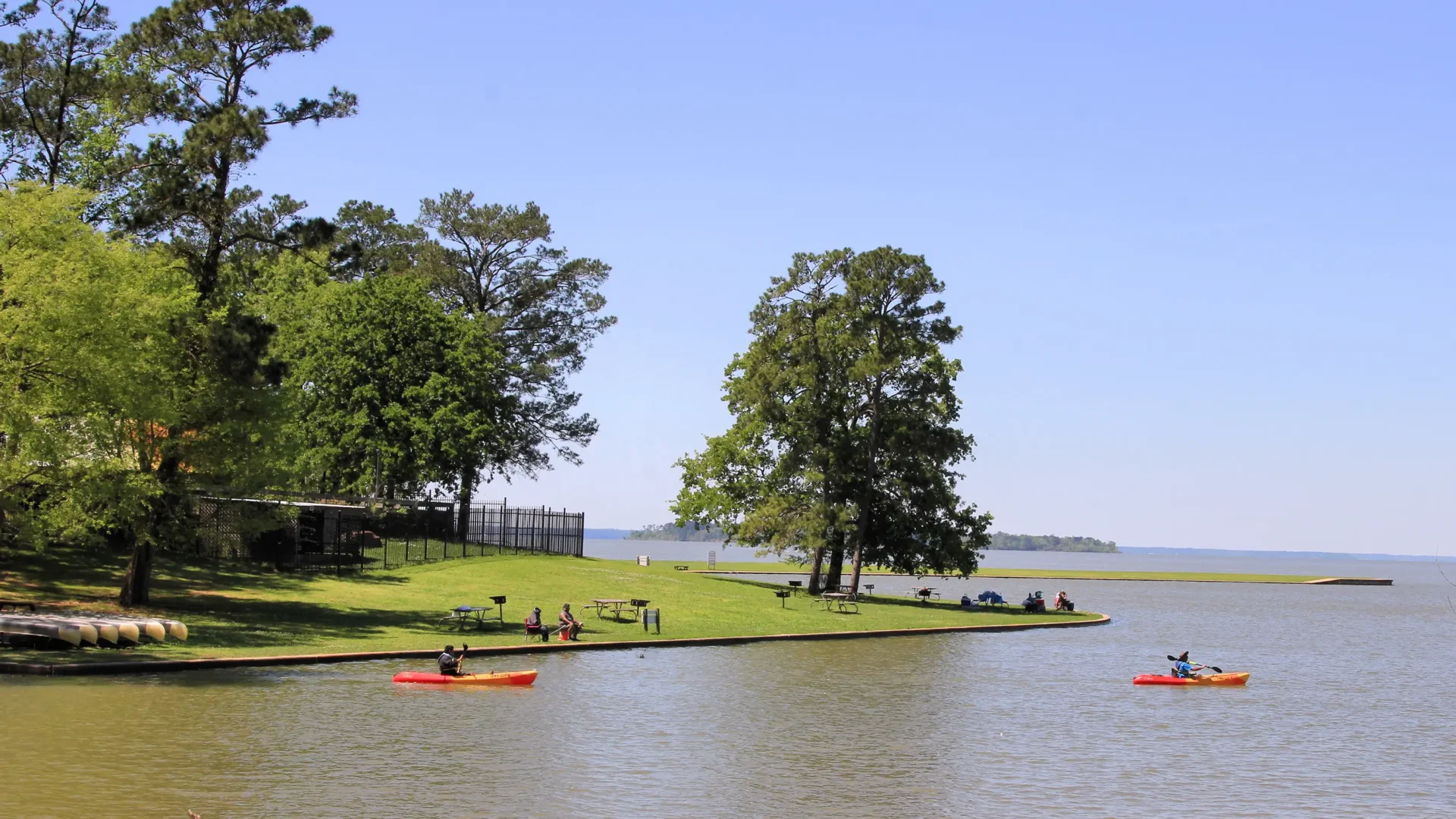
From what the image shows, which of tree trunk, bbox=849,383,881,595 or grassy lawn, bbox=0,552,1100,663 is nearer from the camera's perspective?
grassy lawn, bbox=0,552,1100,663

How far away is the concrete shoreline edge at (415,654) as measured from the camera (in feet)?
99.0

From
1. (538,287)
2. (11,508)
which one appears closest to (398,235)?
(538,287)

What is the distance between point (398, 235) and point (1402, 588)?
Answer: 108444mm

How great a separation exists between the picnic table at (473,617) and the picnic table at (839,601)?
16.1 m

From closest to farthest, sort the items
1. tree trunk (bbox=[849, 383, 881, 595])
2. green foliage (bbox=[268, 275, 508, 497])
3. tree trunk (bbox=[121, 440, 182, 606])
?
tree trunk (bbox=[121, 440, 182, 606]) → tree trunk (bbox=[849, 383, 881, 595]) → green foliage (bbox=[268, 275, 508, 497])

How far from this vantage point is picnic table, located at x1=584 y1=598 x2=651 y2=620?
156ft

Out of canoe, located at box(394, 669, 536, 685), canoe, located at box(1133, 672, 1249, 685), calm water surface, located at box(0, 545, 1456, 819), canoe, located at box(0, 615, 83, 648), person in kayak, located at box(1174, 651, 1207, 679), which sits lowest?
calm water surface, located at box(0, 545, 1456, 819)

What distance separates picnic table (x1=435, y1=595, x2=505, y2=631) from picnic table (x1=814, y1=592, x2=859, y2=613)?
16061mm

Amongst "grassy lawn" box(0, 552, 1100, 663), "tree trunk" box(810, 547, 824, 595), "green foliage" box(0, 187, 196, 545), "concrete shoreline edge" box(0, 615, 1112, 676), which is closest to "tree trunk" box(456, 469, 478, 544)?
"grassy lawn" box(0, 552, 1100, 663)

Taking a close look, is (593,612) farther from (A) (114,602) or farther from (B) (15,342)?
(B) (15,342)

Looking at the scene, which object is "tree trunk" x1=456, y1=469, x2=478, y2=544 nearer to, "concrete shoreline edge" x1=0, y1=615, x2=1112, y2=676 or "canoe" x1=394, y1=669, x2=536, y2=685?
"concrete shoreline edge" x1=0, y1=615, x2=1112, y2=676

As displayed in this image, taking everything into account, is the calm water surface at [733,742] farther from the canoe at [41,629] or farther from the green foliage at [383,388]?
the green foliage at [383,388]

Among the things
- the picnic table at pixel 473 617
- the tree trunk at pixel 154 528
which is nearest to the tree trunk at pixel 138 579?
the tree trunk at pixel 154 528

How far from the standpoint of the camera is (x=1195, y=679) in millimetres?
38969
